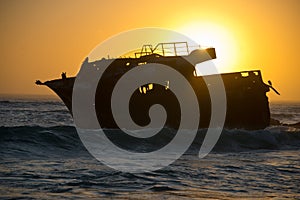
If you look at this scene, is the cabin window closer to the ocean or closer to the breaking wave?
the breaking wave

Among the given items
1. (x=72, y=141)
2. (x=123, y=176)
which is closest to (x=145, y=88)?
(x=72, y=141)

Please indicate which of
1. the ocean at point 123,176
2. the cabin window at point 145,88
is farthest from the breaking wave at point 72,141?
the cabin window at point 145,88

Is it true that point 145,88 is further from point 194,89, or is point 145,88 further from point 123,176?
point 123,176

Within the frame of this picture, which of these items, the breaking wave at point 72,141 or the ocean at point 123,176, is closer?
the ocean at point 123,176

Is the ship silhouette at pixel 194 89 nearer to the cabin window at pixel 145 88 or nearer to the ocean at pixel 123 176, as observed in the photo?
the cabin window at pixel 145 88

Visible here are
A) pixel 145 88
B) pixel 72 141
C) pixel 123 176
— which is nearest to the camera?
pixel 123 176

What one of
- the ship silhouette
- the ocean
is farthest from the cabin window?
the ocean

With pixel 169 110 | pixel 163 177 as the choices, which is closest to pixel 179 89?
pixel 169 110

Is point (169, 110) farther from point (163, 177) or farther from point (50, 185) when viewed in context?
point (50, 185)

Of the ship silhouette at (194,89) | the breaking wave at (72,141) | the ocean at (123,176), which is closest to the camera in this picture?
the ocean at (123,176)

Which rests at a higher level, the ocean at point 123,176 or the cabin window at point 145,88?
the cabin window at point 145,88

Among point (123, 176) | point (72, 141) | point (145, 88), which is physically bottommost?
point (123, 176)

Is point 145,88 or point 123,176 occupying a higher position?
point 145,88

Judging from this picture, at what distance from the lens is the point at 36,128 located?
65.6ft
